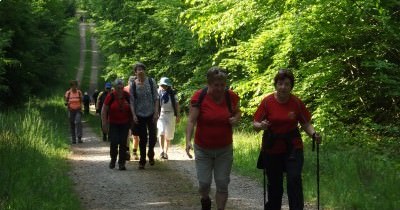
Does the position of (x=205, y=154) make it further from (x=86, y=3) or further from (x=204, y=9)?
(x=86, y=3)

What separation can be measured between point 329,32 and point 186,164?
412 centimetres

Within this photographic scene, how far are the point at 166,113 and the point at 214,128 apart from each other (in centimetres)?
641

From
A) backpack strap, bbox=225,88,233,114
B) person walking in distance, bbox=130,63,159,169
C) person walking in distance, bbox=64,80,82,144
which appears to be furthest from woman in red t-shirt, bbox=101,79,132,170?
person walking in distance, bbox=64,80,82,144

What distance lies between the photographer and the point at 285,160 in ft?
20.5

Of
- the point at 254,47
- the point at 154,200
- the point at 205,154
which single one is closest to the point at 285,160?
the point at 205,154

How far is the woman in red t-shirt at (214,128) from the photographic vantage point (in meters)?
6.45

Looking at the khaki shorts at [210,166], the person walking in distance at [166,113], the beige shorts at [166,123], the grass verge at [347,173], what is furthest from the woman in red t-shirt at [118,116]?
the khaki shorts at [210,166]

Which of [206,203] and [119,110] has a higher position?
[119,110]

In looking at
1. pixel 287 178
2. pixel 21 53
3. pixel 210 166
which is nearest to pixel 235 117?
pixel 210 166

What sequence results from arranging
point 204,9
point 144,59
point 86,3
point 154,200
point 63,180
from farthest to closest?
point 86,3, point 144,59, point 204,9, point 63,180, point 154,200

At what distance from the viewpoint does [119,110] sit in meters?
11.2

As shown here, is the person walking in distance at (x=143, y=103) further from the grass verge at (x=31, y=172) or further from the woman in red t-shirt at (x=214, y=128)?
the woman in red t-shirt at (x=214, y=128)

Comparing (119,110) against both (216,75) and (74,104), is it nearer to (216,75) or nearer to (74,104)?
(216,75)

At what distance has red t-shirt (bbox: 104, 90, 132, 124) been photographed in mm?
11164
